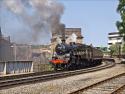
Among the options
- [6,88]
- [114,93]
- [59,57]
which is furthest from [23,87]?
[59,57]

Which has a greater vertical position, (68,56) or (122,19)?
(122,19)

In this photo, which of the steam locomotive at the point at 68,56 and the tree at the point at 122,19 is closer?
the steam locomotive at the point at 68,56

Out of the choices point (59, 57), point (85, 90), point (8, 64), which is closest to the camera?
point (85, 90)

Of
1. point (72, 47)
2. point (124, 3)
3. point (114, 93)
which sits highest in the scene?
point (124, 3)

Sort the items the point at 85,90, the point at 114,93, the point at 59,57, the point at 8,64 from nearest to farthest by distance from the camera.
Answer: the point at 114,93 < the point at 85,90 < the point at 8,64 < the point at 59,57

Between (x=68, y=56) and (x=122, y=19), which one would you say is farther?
(x=122, y=19)

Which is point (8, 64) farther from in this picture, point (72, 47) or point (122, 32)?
point (122, 32)

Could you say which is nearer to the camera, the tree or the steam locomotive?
the steam locomotive

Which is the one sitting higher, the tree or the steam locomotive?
the tree

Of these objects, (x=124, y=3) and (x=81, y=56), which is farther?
(x=124, y=3)

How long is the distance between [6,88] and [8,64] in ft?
42.4

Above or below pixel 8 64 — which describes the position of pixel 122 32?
above

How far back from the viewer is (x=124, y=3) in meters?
52.3

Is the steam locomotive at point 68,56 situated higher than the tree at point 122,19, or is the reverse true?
the tree at point 122,19
